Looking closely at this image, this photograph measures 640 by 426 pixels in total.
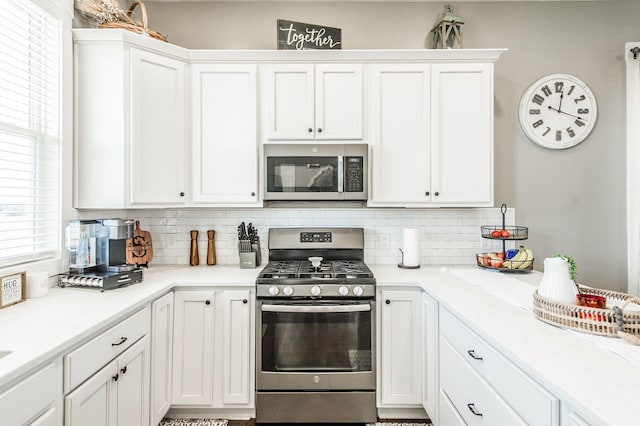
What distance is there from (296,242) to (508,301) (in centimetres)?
150

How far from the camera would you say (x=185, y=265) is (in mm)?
2861

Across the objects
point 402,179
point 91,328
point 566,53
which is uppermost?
point 566,53

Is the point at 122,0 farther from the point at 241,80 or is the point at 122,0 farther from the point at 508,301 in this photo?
the point at 508,301

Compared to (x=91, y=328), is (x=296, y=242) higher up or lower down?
higher up

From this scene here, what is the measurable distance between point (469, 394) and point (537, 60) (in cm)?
257

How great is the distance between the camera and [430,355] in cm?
222

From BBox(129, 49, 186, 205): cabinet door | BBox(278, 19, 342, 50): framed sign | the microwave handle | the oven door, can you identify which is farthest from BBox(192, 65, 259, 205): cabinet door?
the oven door

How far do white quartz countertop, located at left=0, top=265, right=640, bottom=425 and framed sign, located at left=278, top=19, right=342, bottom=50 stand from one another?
162 centimetres

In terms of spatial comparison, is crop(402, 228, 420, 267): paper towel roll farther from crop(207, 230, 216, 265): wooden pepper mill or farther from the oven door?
crop(207, 230, 216, 265): wooden pepper mill

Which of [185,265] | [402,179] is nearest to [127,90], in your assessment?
[185,265]

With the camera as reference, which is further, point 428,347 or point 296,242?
point 296,242

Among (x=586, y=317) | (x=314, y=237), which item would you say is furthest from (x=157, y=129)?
(x=586, y=317)

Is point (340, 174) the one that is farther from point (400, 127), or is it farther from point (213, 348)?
point (213, 348)

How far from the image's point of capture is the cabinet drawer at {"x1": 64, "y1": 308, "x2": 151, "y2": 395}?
136 cm
